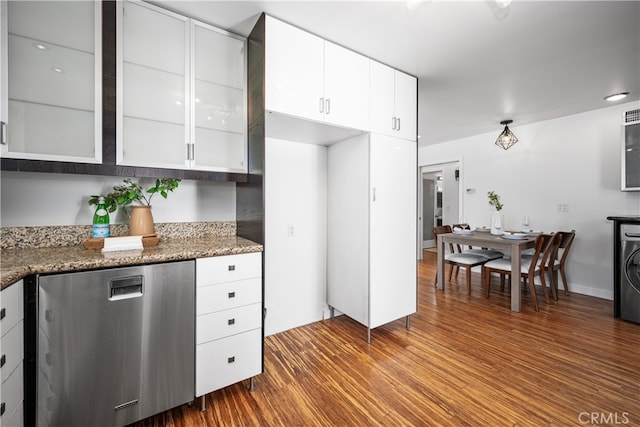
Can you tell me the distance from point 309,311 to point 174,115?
81.4 inches

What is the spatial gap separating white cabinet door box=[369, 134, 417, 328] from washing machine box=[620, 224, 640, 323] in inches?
83.5

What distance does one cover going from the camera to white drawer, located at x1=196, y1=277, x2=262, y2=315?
1.56 metres

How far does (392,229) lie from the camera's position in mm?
2463

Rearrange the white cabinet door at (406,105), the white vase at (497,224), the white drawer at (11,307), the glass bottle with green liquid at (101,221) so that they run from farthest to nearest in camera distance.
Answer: the white vase at (497,224) → the white cabinet door at (406,105) → the glass bottle with green liquid at (101,221) → the white drawer at (11,307)

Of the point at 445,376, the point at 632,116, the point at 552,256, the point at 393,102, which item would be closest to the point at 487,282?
the point at 552,256

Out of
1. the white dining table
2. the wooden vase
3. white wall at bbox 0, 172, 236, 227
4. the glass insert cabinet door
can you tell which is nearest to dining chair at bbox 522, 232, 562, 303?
the white dining table

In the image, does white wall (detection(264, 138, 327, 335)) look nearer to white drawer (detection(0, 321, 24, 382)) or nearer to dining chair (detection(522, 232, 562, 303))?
white drawer (detection(0, 321, 24, 382))

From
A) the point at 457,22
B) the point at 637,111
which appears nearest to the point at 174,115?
the point at 457,22

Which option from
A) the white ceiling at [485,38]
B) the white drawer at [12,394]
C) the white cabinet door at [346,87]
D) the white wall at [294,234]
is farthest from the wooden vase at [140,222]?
the white cabinet door at [346,87]

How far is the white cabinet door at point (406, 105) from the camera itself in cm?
248

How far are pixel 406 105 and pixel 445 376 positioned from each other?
2.22 metres

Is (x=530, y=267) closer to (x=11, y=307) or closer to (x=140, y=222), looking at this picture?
(x=140, y=222)

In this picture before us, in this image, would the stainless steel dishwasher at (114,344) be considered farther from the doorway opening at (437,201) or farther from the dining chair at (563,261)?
the doorway opening at (437,201)

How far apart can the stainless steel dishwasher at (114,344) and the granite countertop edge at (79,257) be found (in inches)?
1.5
